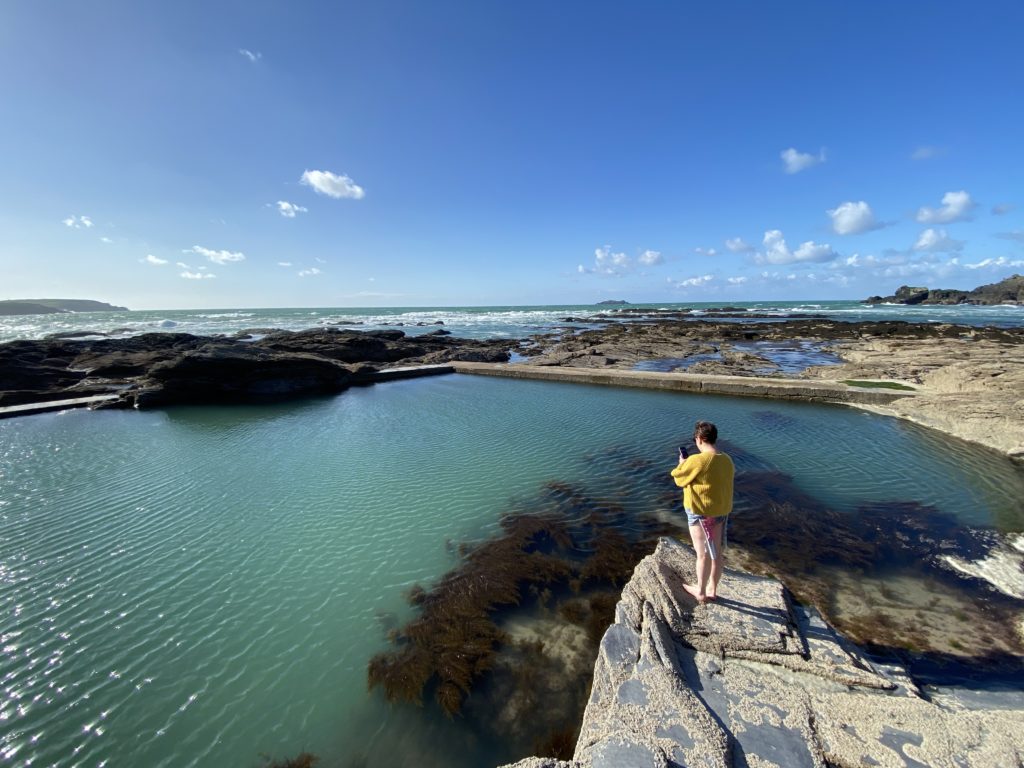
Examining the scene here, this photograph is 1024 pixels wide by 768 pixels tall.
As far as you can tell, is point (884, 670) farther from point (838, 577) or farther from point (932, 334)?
point (932, 334)

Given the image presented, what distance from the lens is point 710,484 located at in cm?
397

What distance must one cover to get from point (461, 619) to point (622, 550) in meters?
2.57

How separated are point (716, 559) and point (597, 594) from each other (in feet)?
5.91

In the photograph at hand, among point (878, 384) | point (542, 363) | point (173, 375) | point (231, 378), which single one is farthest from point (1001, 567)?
point (173, 375)

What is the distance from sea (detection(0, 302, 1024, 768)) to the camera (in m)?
3.73

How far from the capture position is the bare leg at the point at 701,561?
13.4 ft

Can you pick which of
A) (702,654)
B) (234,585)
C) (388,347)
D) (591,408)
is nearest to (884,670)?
(702,654)

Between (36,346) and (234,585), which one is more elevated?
(36,346)

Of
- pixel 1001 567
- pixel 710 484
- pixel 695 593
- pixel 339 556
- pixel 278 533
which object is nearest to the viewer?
pixel 710 484

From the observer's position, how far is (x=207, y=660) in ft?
14.3

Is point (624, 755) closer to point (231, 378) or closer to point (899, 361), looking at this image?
point (231, 378)

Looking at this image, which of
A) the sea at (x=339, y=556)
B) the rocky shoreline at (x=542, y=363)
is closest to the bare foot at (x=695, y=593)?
the sea at (x=339, y=556)

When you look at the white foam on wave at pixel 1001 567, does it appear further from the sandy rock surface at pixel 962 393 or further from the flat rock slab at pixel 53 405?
the flat rock slab at pixel 53 405

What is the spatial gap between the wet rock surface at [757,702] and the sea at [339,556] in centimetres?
94
